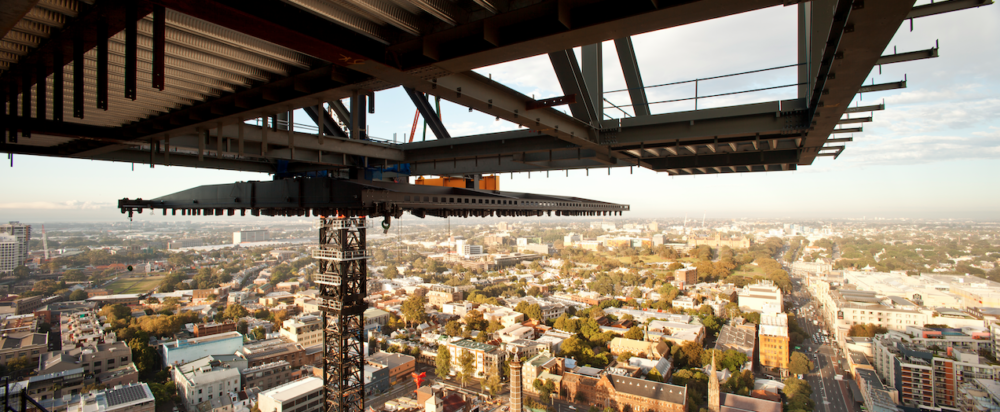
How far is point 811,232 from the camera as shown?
6944 centimetres

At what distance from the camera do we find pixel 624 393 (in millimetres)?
14367

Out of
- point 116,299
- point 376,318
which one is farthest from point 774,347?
point 116,299

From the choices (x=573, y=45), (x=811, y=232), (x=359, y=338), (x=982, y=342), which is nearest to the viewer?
(x=573, y=45)

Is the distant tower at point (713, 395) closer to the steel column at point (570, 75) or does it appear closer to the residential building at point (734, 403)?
the residential building at point (734, 403)

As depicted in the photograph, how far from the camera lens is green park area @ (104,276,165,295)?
2763 cm

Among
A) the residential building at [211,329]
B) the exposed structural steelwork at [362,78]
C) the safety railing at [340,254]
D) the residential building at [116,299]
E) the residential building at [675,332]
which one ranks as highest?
the exposed structural steelwork at [362,78]

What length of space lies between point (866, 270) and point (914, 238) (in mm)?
21678

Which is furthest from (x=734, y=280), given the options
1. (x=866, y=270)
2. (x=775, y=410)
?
(x=775, y=410)

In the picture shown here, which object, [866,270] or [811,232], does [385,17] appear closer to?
[866,270]

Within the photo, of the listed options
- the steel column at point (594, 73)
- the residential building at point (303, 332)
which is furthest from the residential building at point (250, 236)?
the steel column at point (594, 73)

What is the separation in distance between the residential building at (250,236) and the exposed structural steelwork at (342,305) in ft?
176

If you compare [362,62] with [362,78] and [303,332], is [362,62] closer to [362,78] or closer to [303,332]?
[362,78]

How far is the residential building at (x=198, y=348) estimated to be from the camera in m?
17.0

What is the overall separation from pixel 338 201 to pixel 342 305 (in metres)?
4.62
